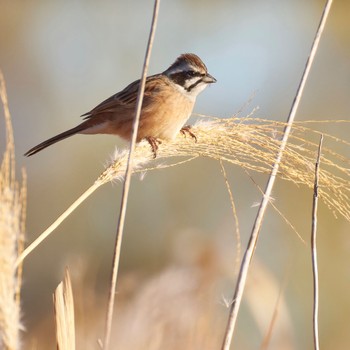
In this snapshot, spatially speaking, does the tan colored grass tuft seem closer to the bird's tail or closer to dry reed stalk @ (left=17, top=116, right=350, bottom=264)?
dry reed stalk @ (left=17, top=116, right=350, bottom=264)

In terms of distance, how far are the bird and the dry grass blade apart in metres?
2.06

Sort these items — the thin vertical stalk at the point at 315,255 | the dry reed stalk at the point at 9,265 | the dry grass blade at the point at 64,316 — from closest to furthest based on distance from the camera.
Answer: the dry reed stalk at the point at 9,265
the dry grass blade at the point at 64,316
the thin vertical stalk at the point at 315,255

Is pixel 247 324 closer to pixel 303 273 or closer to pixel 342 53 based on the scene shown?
pixel 303 273

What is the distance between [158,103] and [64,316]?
7.73ft

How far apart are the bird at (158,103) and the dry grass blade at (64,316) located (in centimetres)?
206

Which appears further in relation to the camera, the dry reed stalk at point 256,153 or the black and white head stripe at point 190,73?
the black and white head stripe at point 190,73

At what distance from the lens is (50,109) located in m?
8.98

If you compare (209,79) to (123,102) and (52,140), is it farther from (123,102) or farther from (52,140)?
(52,140)

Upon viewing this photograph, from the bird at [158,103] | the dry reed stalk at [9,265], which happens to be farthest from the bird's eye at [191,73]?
the dry reed stalk at [9,265]

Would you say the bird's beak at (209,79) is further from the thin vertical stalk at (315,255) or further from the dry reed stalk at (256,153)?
the thin vertical stalk at (315,255)

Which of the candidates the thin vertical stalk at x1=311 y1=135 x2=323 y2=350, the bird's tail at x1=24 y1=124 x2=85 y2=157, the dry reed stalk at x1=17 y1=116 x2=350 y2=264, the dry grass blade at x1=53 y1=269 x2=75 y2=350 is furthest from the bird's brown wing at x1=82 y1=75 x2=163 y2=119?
the dry grass blade at x1=53 y1=269 x2=75 y2=350

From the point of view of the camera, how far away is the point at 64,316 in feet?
6.11

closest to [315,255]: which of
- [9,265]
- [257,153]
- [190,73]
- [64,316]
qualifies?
[257,153]

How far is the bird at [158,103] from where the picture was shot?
13.1 feet
